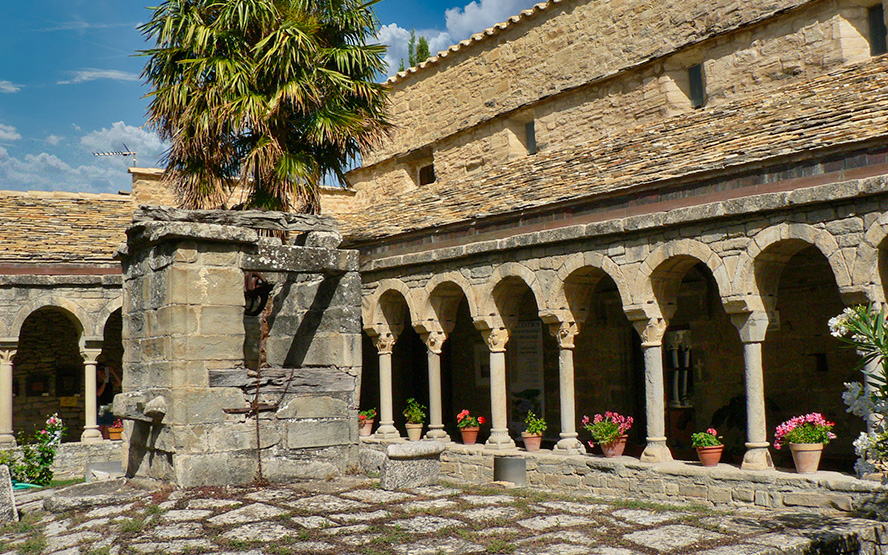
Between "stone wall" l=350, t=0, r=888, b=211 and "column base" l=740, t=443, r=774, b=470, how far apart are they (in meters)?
5.61

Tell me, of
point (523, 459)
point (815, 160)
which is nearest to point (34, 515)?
point (523, 459)

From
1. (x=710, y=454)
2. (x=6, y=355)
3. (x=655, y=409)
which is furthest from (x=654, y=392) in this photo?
(x=6, y=355)

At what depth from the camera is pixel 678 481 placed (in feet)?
32.2

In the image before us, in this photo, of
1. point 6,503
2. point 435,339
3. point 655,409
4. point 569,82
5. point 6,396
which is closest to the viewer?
point 6,503

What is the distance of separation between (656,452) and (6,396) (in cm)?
1115

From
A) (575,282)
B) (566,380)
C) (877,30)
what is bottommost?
(566,380)

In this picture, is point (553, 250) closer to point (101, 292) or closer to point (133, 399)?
point (133, 399)

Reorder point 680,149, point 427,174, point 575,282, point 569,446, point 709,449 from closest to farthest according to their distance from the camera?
point 709,449 < point 680,149 < point 569,446 < point 575,282 < point 427,174

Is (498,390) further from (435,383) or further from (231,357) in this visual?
(231,357)

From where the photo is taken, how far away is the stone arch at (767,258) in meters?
9.00

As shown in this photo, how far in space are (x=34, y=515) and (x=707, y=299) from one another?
9.06 m

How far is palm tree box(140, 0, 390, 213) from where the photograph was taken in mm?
12766

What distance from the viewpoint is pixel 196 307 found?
735cm

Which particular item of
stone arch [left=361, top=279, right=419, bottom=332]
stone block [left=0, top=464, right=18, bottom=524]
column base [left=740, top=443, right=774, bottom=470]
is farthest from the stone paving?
stone arch [left=361, top=279, right=419, bottom=332]
